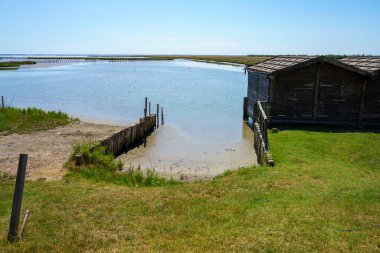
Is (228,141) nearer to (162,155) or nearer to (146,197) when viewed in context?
(162,155)

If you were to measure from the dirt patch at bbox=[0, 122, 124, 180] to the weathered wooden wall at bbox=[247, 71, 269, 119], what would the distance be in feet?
36.0

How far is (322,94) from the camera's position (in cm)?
2312

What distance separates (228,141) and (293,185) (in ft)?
43.4

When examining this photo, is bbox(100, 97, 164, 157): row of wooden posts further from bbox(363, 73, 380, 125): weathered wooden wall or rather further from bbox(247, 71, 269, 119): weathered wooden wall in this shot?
bbox(363, 73, 380, 125): weathered wooden wall

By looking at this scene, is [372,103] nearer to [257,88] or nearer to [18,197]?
[257,88]

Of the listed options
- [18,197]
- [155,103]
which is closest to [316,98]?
[18,197]

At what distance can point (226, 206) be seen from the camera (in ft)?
34.2

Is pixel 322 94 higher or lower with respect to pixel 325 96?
higher

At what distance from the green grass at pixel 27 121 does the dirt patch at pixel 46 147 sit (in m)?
1.10

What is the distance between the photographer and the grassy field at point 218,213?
8.05 metres

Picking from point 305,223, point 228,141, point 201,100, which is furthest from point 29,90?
point 305,223

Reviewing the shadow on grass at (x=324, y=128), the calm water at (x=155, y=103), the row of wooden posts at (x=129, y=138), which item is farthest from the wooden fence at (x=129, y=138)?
the shadow on grass at (x=324, y=128)

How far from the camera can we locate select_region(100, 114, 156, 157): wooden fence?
20.2 m

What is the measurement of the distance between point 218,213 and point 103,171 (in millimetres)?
7594
